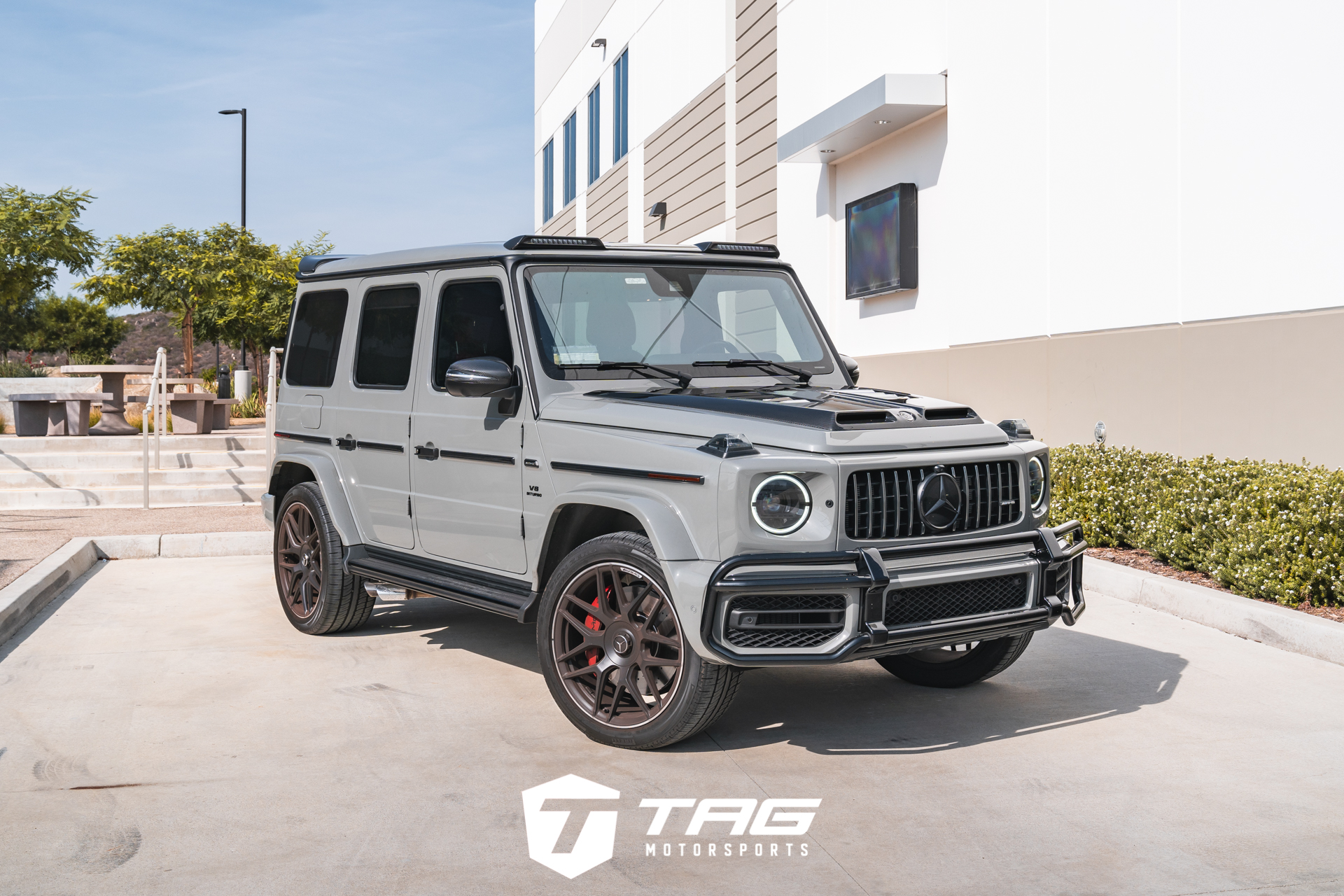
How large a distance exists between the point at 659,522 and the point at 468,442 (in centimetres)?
150

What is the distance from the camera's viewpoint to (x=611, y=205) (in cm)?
2705

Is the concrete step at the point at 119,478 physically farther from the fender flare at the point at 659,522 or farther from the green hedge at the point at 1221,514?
the fender flare at the point at 659,522

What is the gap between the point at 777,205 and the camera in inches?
686

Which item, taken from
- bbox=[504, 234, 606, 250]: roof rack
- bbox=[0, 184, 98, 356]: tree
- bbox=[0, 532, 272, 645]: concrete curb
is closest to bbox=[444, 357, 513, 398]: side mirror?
bbox=[504, 234, 606, 250]: roof rack

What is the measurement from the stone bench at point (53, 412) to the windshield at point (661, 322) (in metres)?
13.6

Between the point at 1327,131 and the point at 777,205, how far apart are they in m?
9.94

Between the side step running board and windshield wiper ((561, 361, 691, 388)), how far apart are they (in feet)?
3.27

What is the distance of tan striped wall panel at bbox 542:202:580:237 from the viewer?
103 feet

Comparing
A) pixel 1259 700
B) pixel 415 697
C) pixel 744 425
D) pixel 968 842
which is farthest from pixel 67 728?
pixel 1259 700

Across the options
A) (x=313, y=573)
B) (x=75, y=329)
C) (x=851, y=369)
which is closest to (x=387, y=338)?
(x=313, y=573)

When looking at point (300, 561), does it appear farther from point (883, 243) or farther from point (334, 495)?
point (883, 243)

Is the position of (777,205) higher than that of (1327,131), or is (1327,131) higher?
(777,205)

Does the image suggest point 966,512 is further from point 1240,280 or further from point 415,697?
point 1240,280

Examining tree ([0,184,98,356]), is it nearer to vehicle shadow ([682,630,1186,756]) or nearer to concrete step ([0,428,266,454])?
concrete step ([0,428,266,454])
